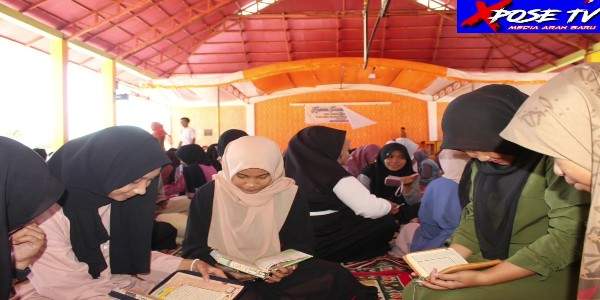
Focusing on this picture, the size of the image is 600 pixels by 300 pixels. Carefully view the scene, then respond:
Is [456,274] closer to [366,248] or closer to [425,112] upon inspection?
[366,248]

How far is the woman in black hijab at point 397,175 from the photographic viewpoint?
434cm

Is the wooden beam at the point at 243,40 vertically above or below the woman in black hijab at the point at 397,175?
above

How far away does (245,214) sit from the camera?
7.03ft

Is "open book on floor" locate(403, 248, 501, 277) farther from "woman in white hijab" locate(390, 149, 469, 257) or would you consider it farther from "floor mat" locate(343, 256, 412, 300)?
"woman in white hijab" locate(390, 149, 469, 257)

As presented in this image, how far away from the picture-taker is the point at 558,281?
148 centimetres

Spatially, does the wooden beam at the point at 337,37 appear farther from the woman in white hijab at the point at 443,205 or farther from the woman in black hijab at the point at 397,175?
the woman in white hijab at the point at 443,205

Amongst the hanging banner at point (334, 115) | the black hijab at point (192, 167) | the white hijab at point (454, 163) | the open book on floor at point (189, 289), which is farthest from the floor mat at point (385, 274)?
the hanging banner at point (334, 115)

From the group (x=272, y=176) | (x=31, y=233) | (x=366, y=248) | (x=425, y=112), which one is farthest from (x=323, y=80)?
(x=31, y=233)

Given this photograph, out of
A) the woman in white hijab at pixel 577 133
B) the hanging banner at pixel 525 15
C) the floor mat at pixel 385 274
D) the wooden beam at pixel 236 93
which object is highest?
the hanging banner at pixel 525 15

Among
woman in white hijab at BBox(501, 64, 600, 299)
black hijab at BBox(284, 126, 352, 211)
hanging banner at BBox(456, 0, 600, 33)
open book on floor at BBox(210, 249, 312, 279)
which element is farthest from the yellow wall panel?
woman in white hijab at BBox(501, 64, 600, 299)

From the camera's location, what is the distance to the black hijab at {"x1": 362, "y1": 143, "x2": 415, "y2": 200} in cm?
441

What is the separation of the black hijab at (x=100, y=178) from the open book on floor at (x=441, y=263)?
40.4 inches

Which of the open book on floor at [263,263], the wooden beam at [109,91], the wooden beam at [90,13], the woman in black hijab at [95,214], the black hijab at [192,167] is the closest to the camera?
the woman in black hijab at [95,214]

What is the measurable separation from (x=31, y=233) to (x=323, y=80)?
43.7 feet
